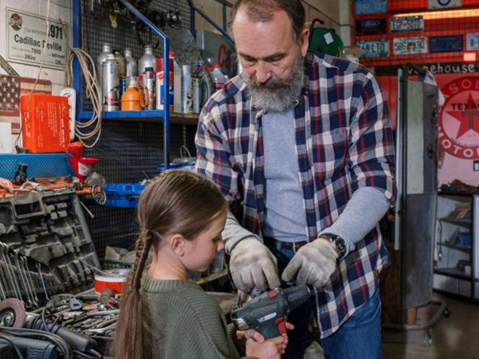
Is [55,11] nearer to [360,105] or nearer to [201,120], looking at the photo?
[201,120]

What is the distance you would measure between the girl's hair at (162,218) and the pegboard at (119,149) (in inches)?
71.4

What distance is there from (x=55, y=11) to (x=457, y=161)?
4.91 meters

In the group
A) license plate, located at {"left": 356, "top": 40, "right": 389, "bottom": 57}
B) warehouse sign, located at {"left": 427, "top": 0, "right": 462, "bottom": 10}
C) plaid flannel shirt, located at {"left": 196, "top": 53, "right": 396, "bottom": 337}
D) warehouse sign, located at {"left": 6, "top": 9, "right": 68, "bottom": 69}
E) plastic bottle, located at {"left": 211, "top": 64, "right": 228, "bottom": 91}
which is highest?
warehouse sign, located at {"left": 427, "top": 0, "right": 462, "bottom": 10}

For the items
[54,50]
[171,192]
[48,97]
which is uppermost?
[54,50]

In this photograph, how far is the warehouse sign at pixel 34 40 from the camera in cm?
298

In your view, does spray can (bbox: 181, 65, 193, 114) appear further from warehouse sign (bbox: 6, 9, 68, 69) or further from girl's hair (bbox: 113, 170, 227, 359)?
girl's hair (bbox: 113, 170, 227, 359)

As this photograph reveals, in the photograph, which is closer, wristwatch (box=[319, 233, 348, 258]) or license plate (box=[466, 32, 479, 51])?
wristwatch (box=[319, 233, 348, 258])

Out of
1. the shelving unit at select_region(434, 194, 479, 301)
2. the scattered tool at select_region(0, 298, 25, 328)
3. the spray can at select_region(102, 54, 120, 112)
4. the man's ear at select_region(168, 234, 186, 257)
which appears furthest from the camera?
the shelving unit at select_region(434, 194, 479, 301)

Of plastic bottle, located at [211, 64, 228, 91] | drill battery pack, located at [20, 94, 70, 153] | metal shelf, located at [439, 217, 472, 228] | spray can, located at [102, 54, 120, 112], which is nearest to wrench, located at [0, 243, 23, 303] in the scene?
drill battery pack, located at [20, 94, 70, 153]

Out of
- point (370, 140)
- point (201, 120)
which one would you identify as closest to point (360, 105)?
point (370, 140)

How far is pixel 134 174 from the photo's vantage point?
378 cm

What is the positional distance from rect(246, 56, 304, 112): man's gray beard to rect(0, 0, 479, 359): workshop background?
726mm

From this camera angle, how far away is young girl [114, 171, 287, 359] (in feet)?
4.89

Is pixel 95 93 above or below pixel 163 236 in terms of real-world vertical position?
above
